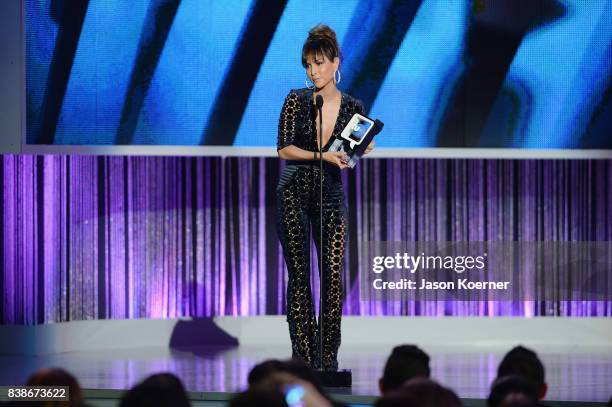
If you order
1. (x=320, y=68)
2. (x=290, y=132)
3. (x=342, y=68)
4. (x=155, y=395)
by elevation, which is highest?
(x=342, y=68)

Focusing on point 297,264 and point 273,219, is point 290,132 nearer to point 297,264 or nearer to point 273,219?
point 297,264

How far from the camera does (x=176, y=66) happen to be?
7531 mm

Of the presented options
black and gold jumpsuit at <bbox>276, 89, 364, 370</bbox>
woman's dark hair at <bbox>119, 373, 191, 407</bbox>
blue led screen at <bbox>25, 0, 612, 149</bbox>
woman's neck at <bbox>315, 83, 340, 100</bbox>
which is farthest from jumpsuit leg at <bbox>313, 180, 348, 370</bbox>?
woman's dark hair at <bbox>119, 373, 191, 407</bbox>

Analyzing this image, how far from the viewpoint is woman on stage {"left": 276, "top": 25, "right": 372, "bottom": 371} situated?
5.92m

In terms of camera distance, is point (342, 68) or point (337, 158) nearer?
point (337, 158)

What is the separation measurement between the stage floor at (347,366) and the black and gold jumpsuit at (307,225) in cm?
Result: 33

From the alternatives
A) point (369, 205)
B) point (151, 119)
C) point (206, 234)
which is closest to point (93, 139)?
point (151, 119)

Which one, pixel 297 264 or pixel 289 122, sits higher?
pixel 289 122

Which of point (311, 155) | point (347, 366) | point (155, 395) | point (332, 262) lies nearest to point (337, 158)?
point (311, 155)

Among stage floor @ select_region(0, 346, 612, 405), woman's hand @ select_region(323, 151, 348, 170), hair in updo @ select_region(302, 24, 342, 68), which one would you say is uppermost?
hair in updo @ select_region(302, 24, 342, 68)

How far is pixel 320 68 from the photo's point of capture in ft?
19.2

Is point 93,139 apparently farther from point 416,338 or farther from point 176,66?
point 416,338

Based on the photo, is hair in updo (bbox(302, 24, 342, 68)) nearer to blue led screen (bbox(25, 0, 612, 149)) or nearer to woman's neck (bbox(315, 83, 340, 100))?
woman's neck (bbox(315, 83, 340, 100))
